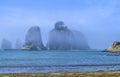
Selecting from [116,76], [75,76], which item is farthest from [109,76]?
[75,76]

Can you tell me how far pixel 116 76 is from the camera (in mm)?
37844

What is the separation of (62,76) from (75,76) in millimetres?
1601

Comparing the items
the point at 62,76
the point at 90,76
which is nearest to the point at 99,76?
the point at 90,76

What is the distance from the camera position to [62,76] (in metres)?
39.8

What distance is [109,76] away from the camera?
38156mm

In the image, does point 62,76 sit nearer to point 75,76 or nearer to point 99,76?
point 75,76

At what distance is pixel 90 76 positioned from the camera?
39344mm

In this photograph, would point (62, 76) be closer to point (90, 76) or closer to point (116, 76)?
point (90, 76)

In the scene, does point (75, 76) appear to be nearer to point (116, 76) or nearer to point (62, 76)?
point (62, 76)

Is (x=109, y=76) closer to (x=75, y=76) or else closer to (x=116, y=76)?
(x=116, y=76)

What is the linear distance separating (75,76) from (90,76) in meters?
1.79

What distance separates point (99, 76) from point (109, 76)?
1.45 meters

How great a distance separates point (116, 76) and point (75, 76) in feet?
16.1

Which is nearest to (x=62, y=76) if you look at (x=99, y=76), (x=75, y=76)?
(x=75, y=76)
